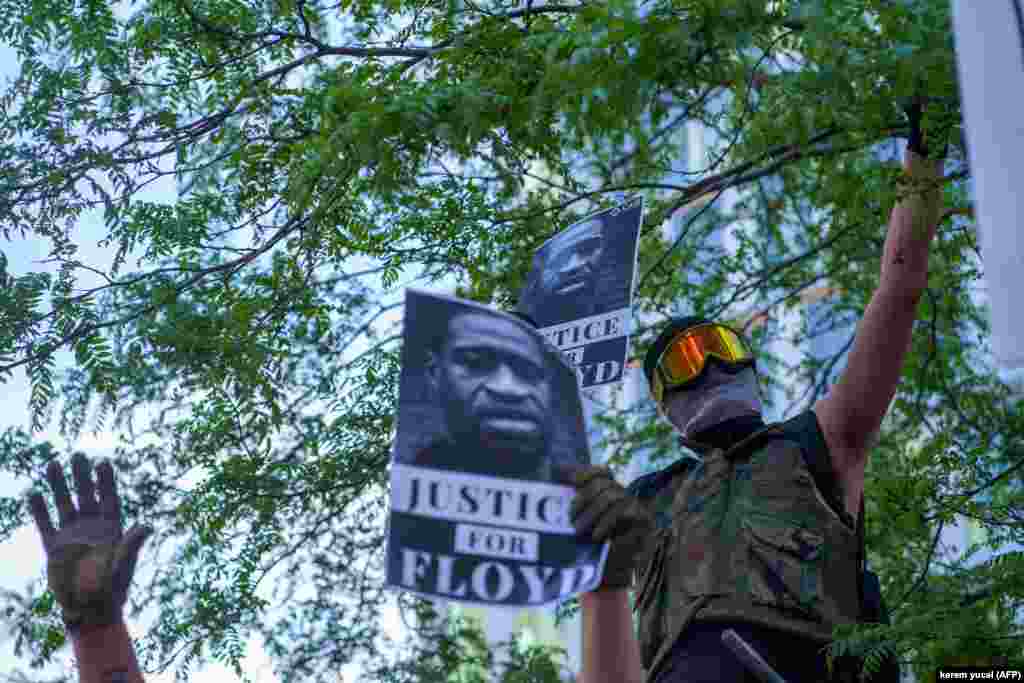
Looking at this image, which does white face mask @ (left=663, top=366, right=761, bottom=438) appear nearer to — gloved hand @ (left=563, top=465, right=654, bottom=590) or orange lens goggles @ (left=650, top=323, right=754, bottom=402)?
orange lens goggles @ (left=650, top=323, right=754, bottom=402)

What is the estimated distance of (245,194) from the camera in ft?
18.8

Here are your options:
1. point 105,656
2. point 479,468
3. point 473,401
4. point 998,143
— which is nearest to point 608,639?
point 479,468

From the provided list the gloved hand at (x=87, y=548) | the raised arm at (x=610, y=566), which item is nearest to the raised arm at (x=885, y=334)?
the raised arm at (x=610, y=566)

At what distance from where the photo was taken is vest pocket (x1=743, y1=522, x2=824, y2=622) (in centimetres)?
372

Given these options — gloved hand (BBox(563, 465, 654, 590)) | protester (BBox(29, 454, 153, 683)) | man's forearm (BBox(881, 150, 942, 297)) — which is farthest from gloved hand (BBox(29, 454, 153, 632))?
man's forearm (BBox(881, 150, 942, 297))

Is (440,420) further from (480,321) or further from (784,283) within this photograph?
(784,283)

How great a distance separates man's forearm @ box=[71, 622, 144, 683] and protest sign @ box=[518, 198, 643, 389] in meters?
1.38

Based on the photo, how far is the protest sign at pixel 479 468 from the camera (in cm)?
247

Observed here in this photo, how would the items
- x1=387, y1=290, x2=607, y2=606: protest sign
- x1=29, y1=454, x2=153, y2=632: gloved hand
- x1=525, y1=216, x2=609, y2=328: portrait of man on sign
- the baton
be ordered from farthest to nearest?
x1=525, y1=216, x2=609, y2=328: portrait of man on sign → the baton → x1=29, y1=454, x2=153, y2=632: gloved hand → x1=387, y1=290, x2=607, y2=606: protest sign

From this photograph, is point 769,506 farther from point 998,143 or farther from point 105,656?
point 105,656

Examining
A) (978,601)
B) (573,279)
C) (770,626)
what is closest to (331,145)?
(573,279)

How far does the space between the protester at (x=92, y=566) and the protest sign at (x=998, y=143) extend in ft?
5.41

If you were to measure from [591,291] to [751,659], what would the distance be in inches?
40.5

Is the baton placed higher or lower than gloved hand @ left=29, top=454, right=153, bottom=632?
lower
